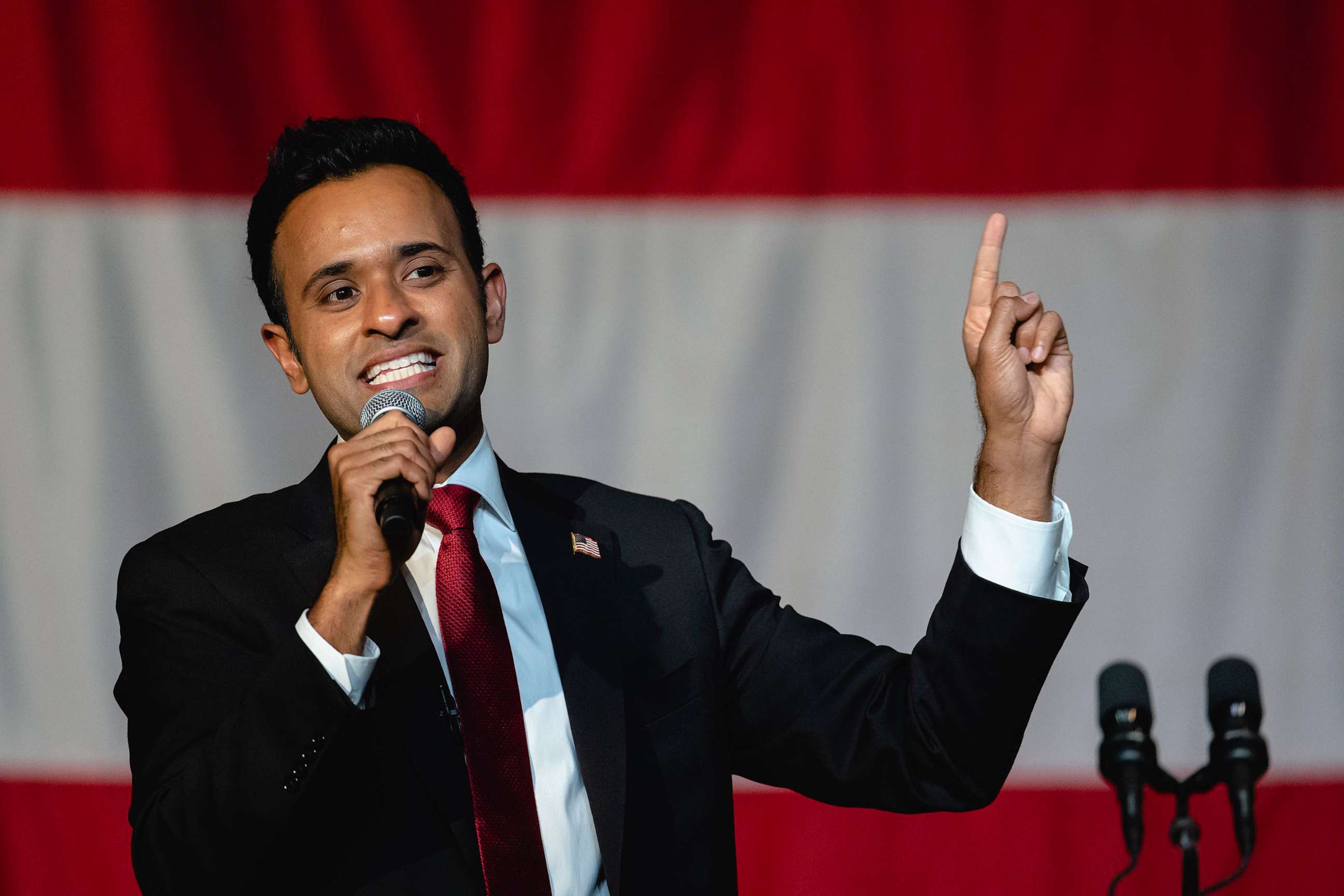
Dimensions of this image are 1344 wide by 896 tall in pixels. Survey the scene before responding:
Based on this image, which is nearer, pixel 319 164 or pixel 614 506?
pixel 319 164

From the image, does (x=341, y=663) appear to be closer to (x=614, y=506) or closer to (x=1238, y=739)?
(x=614, y=506)

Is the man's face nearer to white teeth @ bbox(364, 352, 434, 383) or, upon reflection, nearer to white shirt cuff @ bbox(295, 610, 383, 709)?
white teeth @ bbox(364, 352, 434, 383)

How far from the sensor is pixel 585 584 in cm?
133

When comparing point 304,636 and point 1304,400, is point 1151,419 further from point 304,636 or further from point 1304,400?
point 304,636

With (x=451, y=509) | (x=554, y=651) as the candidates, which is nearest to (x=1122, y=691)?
(x=554, y=651)

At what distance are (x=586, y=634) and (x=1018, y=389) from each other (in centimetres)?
48

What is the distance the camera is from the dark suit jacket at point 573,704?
1040mm

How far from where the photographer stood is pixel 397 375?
4.11 ft

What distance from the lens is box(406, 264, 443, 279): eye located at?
1321mm

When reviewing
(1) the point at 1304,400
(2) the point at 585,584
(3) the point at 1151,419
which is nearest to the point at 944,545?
(3) the point at 1151,419

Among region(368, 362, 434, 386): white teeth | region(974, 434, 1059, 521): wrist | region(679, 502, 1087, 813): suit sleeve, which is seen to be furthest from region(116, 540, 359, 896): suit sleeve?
region(974, 434, 1059, 521): wrist

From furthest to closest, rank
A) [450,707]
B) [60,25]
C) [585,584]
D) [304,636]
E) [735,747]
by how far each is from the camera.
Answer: [60,25] → [735,747] → [585,584] → [450,707] → [304,636]

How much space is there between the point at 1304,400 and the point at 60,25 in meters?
2.17

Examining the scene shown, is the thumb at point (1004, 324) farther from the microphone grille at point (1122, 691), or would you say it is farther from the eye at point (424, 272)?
the eye at point (424, 272)
